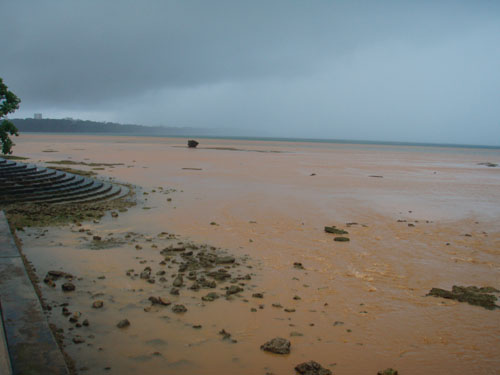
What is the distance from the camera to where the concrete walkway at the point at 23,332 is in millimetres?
3928

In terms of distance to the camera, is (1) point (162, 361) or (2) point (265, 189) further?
(2) point (265, 189)

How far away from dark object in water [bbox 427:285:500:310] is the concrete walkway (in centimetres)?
635

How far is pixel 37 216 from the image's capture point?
37.3ft

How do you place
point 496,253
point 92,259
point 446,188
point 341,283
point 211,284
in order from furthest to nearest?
1. point 446,188
2. point 496,253
3. point 92,259
4. point 341,283
5. point 211,284

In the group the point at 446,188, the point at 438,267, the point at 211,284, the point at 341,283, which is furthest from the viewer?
the point at 446,188

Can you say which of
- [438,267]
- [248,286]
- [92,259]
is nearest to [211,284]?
[248,286]

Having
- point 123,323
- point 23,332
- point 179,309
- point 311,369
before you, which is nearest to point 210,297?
point 179,309

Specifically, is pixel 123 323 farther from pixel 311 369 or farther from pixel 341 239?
pixel 341 239

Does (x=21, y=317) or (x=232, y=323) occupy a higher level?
(x=21, y=317)

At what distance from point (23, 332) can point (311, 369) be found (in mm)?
3499

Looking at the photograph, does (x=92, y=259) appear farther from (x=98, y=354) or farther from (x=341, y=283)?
(x=341, y=283)

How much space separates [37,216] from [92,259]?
4.44m

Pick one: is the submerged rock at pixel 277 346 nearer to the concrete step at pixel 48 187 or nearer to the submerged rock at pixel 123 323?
the submerged rock at pixel 123 323

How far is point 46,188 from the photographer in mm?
14523
